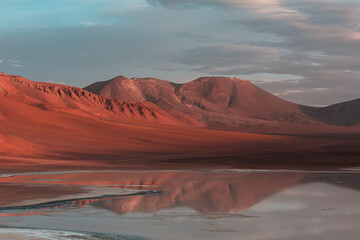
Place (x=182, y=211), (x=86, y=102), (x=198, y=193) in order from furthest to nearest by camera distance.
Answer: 1. (x=86, y=102)
2. (x=198, y=193)
3. (x=182, y=211)

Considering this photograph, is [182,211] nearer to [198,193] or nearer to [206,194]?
[206,194]

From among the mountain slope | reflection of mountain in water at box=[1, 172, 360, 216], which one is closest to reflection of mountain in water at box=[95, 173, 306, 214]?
reflection of mountain in water at box=[1, 172, 360, 216]

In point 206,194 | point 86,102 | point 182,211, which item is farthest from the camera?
point 86,102

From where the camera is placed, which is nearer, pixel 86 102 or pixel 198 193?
pixel 198 193

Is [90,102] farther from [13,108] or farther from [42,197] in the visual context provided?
[42,197]

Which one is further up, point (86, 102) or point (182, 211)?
point (86, 102)

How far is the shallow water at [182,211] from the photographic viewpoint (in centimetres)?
1174

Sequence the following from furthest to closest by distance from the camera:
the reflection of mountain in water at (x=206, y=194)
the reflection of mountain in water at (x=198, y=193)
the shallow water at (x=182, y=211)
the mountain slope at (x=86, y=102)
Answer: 1. the mountain slope at (x=86, y=102)
2. the reflection of mountain in water at (x=206, y=194)
3. the reflection of mountain in water at (x=198, y=193)
4. the shallow water at (x=182, y=211)

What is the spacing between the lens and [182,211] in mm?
15148

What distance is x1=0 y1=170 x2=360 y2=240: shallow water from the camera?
11.7 metres

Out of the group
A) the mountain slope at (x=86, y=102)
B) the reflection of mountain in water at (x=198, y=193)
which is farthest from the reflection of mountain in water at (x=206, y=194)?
the mountain slope at (x=86, y=102)

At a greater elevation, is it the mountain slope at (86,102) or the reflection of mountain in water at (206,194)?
the mountain slope at (86,102)

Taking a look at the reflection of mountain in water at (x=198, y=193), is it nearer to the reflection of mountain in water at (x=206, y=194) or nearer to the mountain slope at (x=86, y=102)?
the reflection of mountain in water at (x=206, y=194)

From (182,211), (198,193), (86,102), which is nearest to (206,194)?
(198,193)
